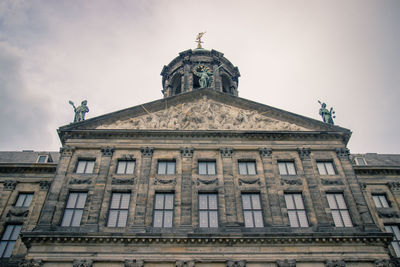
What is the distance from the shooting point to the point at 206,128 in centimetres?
2492

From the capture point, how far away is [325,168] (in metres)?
23.5

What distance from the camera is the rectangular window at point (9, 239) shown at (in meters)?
22.0

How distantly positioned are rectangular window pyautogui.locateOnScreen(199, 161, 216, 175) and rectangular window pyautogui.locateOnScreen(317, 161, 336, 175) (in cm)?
736

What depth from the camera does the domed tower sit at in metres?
33.9

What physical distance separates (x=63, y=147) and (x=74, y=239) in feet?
24.0

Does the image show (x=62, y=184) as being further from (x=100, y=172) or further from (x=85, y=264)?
(x=85, y=264)

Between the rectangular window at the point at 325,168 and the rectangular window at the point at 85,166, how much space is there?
15751 mm

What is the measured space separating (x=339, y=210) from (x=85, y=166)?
17.0m

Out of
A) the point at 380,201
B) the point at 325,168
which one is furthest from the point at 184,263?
the point at 380,201

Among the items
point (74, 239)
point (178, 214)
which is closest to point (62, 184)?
point (74, 239)

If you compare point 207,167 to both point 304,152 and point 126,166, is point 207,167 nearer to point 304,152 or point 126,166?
point 126,166

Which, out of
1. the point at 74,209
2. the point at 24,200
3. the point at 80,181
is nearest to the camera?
the point at 74,209

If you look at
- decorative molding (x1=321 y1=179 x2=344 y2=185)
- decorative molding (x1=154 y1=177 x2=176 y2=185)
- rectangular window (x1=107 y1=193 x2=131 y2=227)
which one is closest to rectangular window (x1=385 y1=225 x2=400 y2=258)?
decorative molding (x1=321 y1=179 x2=344 y2=185)

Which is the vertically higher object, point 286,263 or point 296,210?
point 296,210
